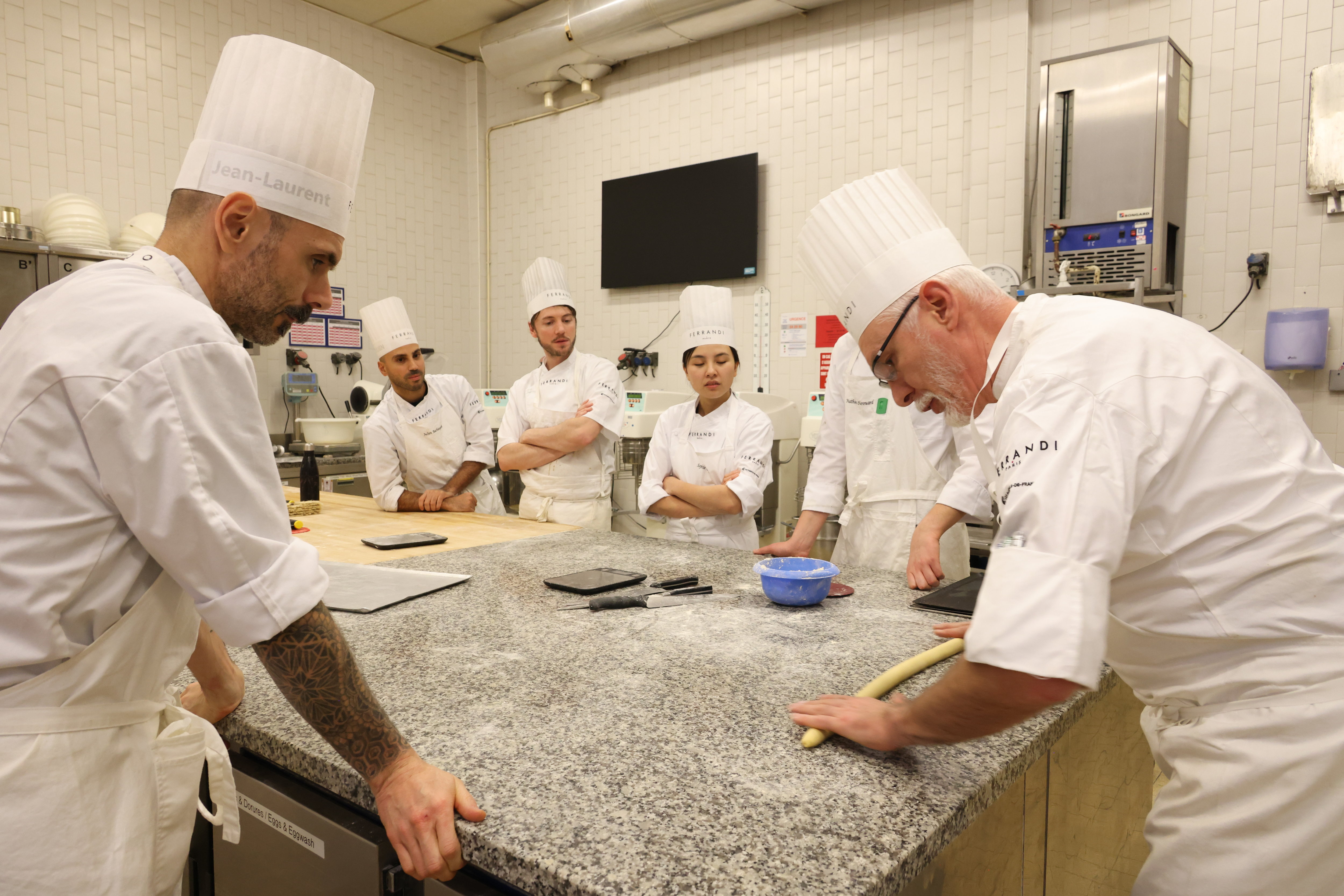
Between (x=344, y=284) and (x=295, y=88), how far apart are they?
191 inches

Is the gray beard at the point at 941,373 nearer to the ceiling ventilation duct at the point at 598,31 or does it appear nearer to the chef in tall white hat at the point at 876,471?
the chef in tall white hat at the point at 876,471

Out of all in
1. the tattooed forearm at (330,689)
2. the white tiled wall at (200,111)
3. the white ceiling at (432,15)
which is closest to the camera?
the tattooed forearm at (330,689)

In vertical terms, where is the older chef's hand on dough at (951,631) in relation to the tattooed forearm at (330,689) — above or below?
below

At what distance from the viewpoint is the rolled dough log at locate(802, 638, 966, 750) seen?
1089mm

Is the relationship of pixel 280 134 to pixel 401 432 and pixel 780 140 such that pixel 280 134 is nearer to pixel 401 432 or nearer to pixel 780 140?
pixel 401 432

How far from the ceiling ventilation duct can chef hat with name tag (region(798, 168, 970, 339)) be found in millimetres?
3562

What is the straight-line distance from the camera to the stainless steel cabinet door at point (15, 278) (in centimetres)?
387

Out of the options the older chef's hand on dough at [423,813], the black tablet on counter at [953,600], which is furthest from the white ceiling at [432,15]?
the older chef's hand on dough at [423,813]

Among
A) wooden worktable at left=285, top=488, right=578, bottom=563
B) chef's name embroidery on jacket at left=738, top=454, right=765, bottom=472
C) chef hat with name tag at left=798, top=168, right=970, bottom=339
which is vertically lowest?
wooden worktable at left=285, top=488, right=578, bottom=563

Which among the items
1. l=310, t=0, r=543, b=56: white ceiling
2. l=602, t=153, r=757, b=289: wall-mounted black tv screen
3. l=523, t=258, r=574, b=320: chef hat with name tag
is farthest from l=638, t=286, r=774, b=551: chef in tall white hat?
l=310, t=0, r=543, b=56: white ceiling

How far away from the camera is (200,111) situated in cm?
509

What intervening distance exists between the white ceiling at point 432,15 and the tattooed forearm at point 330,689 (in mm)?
5393

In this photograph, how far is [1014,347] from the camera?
1114 mm

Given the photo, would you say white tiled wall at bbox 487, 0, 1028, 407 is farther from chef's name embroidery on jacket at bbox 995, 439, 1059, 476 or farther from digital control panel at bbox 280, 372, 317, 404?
chef's name embroidery on jacket at bbox 995, 439, 1059, 476
